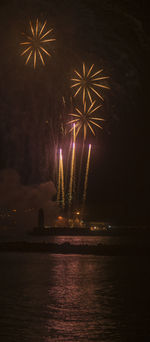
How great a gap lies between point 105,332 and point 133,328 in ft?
3.49

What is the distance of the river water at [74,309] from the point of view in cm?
1173

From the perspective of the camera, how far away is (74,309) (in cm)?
1548

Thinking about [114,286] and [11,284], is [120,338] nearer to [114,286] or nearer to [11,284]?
[114,286]

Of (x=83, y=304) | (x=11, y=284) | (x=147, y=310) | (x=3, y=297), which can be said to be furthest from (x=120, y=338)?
(x=11, y=284)

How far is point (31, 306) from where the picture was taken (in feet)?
53.2

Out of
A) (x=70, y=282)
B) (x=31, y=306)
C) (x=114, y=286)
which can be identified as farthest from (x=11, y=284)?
(x=31, y=306)

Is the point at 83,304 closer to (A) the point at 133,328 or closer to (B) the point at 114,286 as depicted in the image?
(A) the point at 133,328

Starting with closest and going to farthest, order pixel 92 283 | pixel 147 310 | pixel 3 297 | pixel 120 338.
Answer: pixel 120 338 < pixel 147 310 < pixel 3 297 < pixel 92 283

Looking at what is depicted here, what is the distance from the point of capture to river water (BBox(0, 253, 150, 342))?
1173 cm

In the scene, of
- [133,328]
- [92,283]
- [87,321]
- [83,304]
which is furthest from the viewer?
[92,283]

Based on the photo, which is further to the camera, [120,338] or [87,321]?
[87,321]

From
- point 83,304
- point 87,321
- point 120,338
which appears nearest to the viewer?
point 120,338

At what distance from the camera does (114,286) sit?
2209cm

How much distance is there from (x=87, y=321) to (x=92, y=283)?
9896 millimetres
